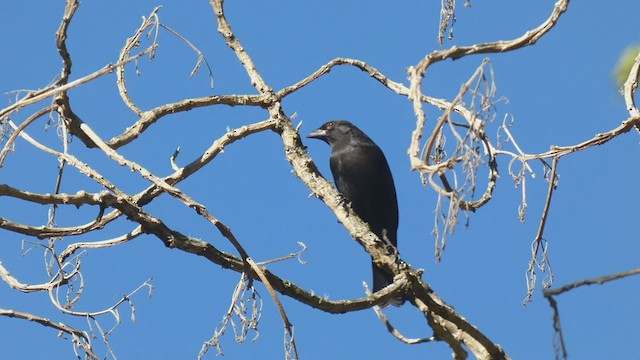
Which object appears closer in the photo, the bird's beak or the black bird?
the black bird

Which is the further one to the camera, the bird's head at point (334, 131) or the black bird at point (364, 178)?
the bird's head at point (334, 131)

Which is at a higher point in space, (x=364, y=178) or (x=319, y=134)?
(x=319, y=134)

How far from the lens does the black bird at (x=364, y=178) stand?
6090 mm

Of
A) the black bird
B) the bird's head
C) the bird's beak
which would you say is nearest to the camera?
the black bird

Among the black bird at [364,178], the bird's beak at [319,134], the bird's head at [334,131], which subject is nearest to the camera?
the black bird at [364,178]

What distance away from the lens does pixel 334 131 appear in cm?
655

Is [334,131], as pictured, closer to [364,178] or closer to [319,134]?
[319,134]

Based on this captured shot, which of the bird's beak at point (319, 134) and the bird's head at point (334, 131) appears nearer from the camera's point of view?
the bird's head at point (334, 131)

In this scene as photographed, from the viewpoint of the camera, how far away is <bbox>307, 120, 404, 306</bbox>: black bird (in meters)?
6.09

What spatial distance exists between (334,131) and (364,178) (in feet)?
1.82

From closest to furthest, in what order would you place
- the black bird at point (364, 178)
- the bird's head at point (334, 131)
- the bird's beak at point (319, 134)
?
the black bird at point (364, 178)
the bird's head at point (334, 131)
the bird's beak at point (319, 134)

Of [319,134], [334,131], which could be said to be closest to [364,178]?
[334,131]

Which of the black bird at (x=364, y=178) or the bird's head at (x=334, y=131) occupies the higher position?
the bird's head at (x=334, y=131)

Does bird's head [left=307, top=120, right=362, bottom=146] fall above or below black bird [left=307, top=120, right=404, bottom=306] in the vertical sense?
above
